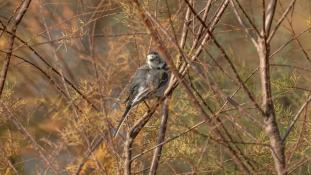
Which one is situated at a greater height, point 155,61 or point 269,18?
point 269,18

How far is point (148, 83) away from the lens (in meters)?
3.95

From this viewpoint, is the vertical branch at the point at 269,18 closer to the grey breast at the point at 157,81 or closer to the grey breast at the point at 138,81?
the grey breast at the point at 157,81

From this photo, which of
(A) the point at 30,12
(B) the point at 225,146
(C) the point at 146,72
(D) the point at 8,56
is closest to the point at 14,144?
(C) the point at 146,72

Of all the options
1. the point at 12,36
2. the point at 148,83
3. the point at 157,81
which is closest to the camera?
the point at 12,36

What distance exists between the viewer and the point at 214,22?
2588 mm

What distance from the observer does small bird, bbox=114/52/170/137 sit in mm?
3496

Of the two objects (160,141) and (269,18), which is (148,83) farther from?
(269,18)

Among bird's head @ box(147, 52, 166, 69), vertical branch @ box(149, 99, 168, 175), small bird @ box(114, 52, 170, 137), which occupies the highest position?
bird's head @ box(147, 52, 166, 69)

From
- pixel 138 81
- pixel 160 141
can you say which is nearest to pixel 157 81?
pixel 138 81

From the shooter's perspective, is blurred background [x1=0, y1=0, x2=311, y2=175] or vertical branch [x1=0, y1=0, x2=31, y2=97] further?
vertical branch [x1=0, y1=0, x2=31, y2=97]

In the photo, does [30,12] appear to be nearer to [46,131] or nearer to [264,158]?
[46,131]

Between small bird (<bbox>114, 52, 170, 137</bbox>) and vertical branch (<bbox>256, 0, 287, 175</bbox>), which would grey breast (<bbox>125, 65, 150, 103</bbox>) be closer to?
small bird (<bbox>114, 52, 170, 137</bbox>)

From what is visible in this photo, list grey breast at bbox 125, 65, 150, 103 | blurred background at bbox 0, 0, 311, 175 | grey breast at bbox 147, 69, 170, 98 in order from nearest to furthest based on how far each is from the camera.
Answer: blurred background at bbox 0, 0, 311, 175
grey breast at bbox 147, 69, 170, 98
grey breast at bbox 125, 65, 150, 103

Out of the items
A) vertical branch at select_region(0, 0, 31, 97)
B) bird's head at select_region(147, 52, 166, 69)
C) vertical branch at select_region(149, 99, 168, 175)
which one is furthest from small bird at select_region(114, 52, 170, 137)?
vertical branch at select_region(0, 0, 31, 97)
